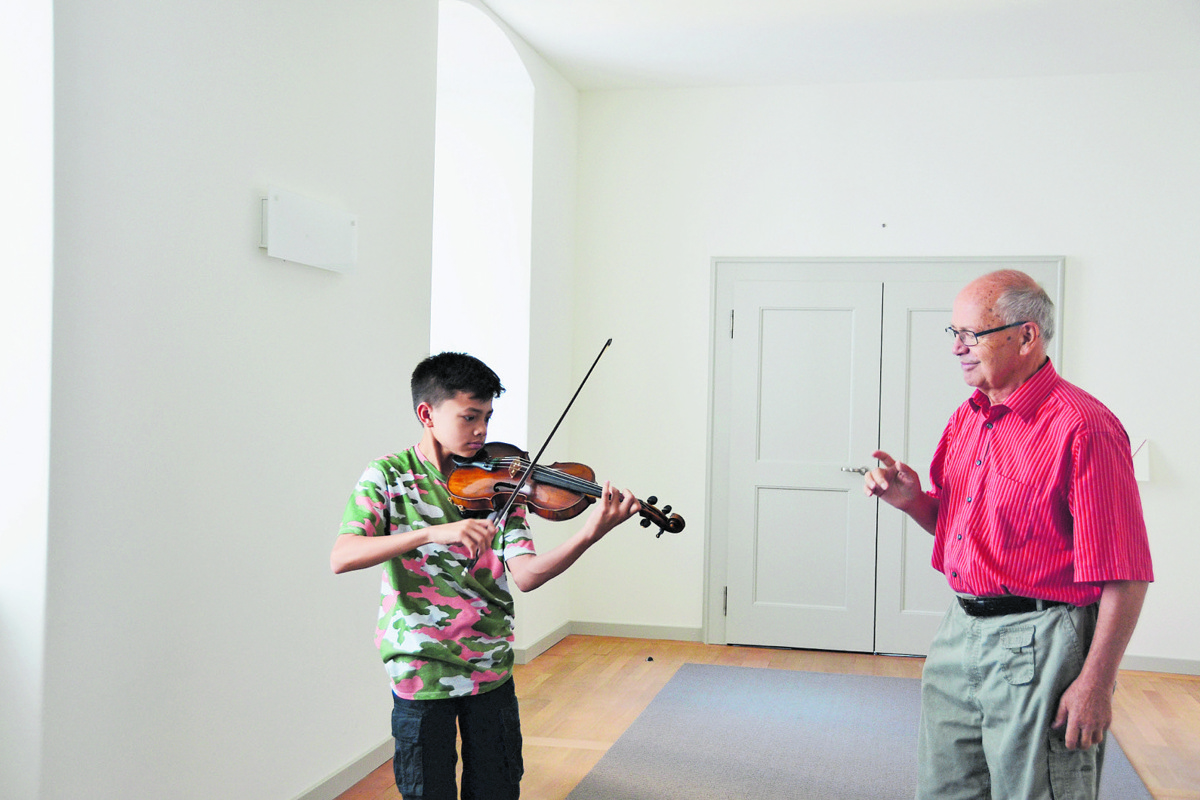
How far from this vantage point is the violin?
1906 mm

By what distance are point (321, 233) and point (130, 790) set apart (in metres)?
1.49

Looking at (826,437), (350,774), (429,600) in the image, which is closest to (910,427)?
(826,437)

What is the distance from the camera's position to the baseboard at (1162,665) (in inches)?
186

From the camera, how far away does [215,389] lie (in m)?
2.40

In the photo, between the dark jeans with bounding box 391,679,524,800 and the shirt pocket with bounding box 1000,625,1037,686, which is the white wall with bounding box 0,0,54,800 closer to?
the dark jeans with bounding box 391,679,524,800

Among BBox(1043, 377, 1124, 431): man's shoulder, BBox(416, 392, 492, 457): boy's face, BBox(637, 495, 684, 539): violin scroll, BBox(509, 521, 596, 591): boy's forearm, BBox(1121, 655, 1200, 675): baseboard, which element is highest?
BBox(1043, 377, 1124, 431): man's shoulder

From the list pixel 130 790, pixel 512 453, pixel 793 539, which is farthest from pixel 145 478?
pixel 793 539

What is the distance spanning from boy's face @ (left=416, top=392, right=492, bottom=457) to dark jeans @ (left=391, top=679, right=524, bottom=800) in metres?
0.46

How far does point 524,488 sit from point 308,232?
119cm

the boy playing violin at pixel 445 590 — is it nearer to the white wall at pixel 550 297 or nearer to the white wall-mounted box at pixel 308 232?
the white wall-mounted box at pixel 308 232

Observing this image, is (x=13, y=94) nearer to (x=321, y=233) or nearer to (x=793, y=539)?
(x=321, y=233)

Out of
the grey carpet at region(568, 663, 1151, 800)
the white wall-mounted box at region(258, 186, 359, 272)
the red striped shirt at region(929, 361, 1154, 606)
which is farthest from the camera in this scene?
the grey carpet at region(568, 663, 1151, 800)

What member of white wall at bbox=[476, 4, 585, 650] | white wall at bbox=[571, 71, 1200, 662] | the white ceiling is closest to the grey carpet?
white wall at bbox=[476, 4, 585, 650]

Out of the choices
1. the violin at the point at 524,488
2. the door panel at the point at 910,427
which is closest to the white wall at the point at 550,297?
the door panel at the point at 910,427
